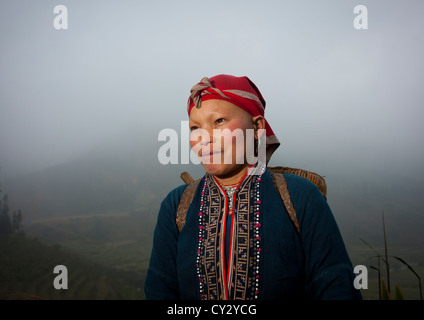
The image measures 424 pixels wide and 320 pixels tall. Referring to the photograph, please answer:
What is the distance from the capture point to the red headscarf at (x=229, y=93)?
1436 millimetres

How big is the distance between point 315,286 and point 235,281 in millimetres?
390

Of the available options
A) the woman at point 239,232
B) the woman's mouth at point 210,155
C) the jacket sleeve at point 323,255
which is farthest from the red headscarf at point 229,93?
the jacket sleeve at point 323,255

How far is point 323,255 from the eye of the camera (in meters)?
1.27

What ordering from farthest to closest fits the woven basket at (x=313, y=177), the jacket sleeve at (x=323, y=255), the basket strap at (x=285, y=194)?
the woven basket at (x=313, y=177) < the basket strap at (x=285, y=194) < the jacket sleeve at (x=323, y=255)

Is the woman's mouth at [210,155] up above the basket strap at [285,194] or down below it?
above

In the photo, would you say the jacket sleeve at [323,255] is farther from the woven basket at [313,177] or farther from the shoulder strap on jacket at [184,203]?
the shoulder strap on jacket at [184,203]

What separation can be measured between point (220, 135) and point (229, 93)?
25 centimetres

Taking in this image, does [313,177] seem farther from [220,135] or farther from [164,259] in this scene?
[164,259]

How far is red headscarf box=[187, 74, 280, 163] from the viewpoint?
4.71 ft

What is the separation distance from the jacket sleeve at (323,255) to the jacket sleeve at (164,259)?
0.72m
